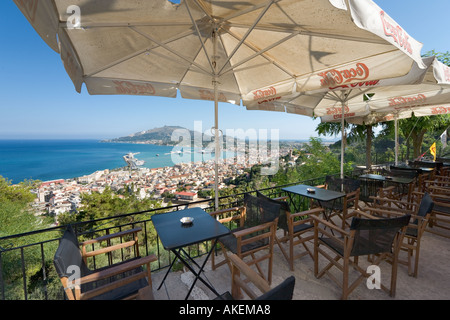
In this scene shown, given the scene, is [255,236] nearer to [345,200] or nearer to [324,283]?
[324,283]

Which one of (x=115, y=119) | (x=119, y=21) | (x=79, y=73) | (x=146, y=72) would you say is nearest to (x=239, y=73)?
(x=146, y=72)

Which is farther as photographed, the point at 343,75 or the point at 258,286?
the point at 343,75

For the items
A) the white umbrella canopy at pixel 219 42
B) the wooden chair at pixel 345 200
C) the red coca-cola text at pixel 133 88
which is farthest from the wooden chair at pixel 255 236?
the red coca-cola text at pixel 133 88

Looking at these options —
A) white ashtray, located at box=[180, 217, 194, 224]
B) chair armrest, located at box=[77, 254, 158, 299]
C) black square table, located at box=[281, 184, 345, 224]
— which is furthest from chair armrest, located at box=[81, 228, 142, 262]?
black square table, located at box=[281, 184, 345, 224]

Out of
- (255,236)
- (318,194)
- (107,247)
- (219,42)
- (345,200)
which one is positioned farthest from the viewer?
(345,200)

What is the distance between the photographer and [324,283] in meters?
2.42

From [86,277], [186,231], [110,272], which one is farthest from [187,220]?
[86,277]

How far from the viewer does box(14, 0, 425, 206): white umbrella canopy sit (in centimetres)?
169

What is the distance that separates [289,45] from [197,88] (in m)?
1.66

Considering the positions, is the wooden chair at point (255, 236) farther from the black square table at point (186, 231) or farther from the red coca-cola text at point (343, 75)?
the red coca-cola text at point (343, 75)

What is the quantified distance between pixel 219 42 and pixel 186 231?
2775 millimetres

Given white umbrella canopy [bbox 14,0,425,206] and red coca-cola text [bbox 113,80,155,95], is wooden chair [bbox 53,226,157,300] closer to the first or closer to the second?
white umbrella canopy [bbox 14,0,425,206]

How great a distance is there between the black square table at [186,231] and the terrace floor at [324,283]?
0.22 metres

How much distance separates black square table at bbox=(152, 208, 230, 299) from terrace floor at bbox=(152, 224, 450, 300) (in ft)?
0.73
